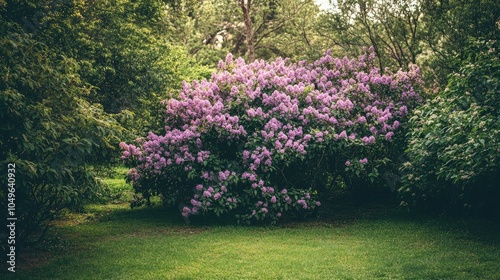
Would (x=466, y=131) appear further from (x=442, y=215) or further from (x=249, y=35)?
(x=249, y=35)

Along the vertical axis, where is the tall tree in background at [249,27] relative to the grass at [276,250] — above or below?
above

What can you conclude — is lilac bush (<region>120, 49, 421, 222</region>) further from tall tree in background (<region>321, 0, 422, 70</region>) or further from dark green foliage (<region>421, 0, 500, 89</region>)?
tall tree in background (<region>321, 0, 422, 70</region>)

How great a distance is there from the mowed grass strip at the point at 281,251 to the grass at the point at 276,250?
0.05 feet

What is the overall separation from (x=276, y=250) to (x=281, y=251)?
11 cm

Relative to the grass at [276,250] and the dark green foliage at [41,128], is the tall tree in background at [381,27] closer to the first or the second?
the grass at [276,250]

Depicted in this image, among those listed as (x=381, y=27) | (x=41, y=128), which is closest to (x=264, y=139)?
(x=41, y=128)

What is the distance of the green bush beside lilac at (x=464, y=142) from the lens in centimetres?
878

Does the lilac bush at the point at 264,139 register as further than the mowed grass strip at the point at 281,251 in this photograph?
Yes

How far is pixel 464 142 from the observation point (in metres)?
9.55

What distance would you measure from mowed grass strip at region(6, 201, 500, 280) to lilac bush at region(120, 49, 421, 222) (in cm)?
80

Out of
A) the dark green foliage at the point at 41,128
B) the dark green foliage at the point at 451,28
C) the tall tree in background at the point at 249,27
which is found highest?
the tall tree in background at the point at 249,27

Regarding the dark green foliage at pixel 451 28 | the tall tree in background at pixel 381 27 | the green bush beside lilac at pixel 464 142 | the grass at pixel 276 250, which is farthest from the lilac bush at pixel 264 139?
the tall tree in background at pixel 381 27

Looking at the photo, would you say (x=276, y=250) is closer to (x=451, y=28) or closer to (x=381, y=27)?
(x=451, y=28)

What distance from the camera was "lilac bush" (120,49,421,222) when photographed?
39.2 ft
